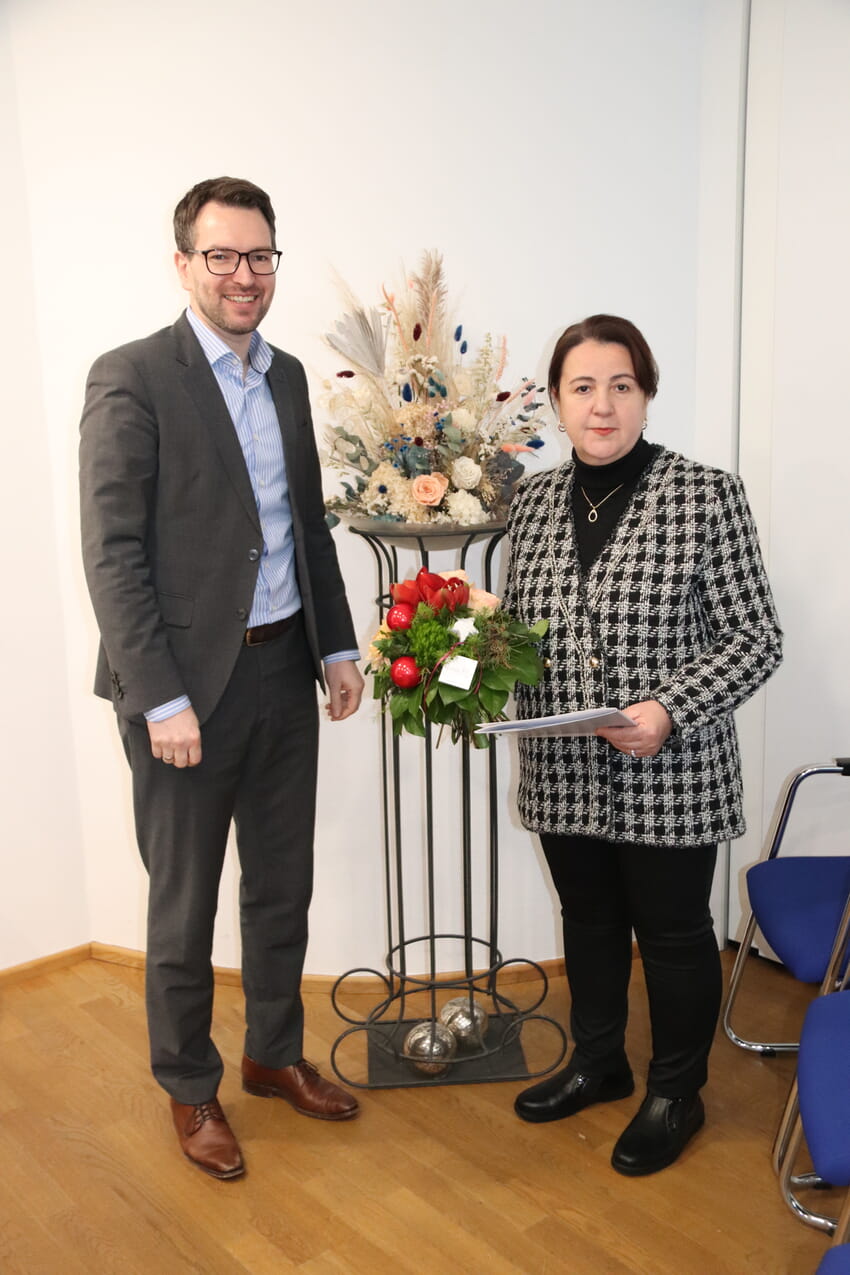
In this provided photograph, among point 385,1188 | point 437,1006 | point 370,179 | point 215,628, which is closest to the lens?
point 215,628

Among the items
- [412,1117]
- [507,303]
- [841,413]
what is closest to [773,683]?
[841,413]

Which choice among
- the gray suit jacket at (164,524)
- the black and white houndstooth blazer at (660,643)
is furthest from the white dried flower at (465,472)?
the gray suit jacket at (164,524)

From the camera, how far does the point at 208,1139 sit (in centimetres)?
229

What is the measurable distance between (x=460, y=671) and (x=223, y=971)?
157cm

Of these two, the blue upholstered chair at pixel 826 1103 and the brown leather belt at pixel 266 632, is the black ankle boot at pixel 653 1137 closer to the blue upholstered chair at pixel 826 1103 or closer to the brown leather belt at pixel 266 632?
the blue upholstered chair at pixel 826 1103

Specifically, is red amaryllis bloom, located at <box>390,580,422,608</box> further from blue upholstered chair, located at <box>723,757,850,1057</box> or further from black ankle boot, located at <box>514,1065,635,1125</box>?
black ankle boot, located at <box>514,1065,635,1125</box>

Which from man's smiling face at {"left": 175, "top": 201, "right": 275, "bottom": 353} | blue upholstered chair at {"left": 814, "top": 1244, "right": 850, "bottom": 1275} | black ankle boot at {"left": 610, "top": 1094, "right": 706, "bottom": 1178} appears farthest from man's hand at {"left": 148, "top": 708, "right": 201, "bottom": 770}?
blue upholstered chair at {"left": 814, "top": 1244, "right": 850, "bottom": 1275}

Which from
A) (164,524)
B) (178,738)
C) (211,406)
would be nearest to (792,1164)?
(178,738)

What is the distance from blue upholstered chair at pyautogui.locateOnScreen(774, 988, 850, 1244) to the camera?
1558mm

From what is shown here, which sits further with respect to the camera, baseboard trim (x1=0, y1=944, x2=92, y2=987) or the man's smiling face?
baseboard trim (x1=0, y1=944, x2=92, y2=987)

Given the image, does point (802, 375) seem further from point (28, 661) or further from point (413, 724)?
Result: point (28, 661)

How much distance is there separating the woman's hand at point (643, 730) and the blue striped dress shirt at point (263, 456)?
719mm

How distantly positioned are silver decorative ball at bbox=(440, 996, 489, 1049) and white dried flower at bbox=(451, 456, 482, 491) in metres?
1.28

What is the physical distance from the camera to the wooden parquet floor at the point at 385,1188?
6.64 ft
